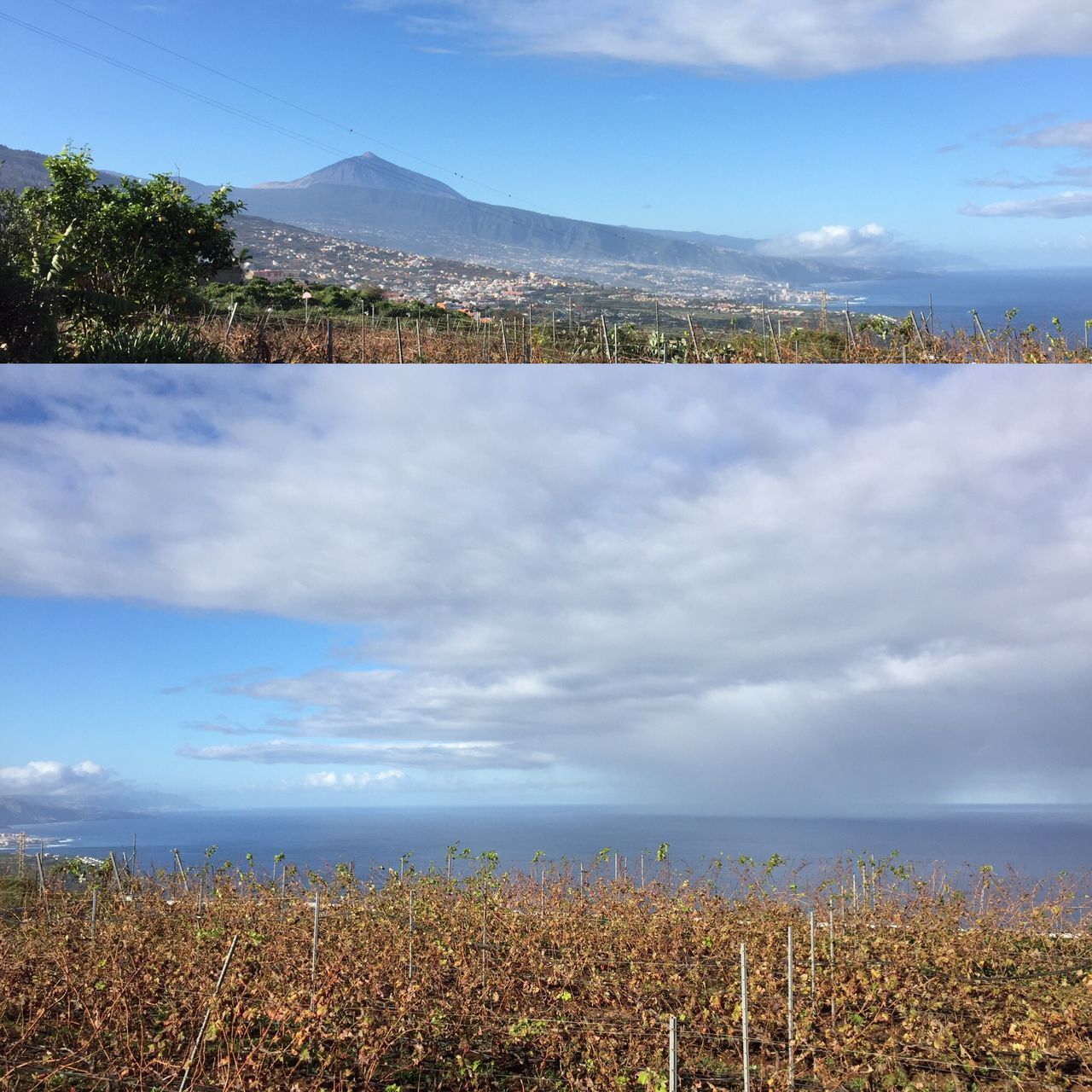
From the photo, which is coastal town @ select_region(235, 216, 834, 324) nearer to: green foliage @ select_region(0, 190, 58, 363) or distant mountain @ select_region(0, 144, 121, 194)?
distant mountain @ select_region(0, 144, 121, 194)

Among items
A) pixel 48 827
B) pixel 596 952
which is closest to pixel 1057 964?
pixel 596 952

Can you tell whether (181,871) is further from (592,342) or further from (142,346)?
(592,342)

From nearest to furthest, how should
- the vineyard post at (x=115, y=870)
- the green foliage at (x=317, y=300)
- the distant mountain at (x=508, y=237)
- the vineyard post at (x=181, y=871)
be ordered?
1. the vineyard post at (x=181, y=871)
2. the vineyard post at (x=115, y=870)
3. the green foliage at (x=317, y=300)
4. the distant mountain at (x=508, y=237)

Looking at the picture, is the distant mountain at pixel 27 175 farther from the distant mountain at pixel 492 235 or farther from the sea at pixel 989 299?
the sea at pixel 989 299

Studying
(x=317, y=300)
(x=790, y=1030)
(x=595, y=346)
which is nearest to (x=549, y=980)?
(x=790, y=1030)

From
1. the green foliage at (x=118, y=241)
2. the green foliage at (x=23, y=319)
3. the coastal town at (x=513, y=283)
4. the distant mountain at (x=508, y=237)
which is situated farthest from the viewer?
the distant mountain at (x=508, y=237)

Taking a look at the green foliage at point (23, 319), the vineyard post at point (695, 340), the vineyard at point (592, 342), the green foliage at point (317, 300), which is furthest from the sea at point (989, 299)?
the green foliage at point (23, 319)
